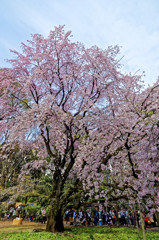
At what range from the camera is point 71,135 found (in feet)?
26.2

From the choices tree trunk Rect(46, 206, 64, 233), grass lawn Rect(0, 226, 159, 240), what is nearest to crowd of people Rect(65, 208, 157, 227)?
grass lawn Rect(0, 226, 159, 240)

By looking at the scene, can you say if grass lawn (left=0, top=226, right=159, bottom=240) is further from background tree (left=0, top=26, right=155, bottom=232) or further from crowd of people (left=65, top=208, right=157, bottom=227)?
crowd of people (left=65, top=208, right=157, bottom=227)

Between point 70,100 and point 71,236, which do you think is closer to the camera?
point 71,236

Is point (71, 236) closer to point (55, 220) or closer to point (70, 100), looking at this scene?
point (55, 220)

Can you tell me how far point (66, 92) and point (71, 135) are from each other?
2.27 metres

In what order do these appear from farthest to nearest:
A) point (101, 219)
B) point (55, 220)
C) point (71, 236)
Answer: point (101, 219) < point (55, 220) < point (71, 236)

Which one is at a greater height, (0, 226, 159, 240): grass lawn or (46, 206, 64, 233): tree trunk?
(46, 206, 64, 233): tree trunk

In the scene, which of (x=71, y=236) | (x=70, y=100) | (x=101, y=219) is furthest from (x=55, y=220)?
(x=101, y=219)

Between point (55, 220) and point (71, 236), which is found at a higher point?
point (55, 220)

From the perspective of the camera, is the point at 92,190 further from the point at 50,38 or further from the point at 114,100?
the point at 50,38

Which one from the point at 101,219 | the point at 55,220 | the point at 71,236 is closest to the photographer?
the point at 71,236

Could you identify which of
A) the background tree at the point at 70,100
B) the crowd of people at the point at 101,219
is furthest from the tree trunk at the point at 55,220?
the crowd of people at the point at 101,219

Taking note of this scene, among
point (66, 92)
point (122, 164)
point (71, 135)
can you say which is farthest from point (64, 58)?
point (122, 164)

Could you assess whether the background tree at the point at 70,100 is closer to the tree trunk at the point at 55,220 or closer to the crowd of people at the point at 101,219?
the tree trunk at the point at 55,220
